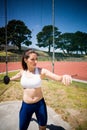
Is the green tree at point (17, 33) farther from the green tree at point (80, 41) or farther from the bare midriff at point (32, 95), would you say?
the bare midriff at point (32, 95)

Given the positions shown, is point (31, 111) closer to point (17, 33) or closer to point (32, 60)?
point (32, 60)

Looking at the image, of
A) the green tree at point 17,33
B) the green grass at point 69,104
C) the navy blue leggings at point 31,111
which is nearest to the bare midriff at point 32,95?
the navy blue leggings at point 31,111

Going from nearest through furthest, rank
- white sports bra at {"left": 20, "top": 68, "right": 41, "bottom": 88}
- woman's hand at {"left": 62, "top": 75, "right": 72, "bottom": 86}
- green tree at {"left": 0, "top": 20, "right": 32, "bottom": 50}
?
woman's hand at {"left": 62, "top": 75, "right": 72, "bottom": 86} → white sports bra at {"left": 20, "top": 68, "right": 41, "bottom": 88} → green tree at {"left": 0, "top": 20, "right": 32, "bottom": 50}

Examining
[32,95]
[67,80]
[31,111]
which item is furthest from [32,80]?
[67,80]

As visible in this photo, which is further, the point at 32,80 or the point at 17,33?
the point at 17,33

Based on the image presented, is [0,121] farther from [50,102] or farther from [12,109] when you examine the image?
[50,102]

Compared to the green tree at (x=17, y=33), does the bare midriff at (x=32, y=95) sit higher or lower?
lower

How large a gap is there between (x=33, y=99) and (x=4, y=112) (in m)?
2.31

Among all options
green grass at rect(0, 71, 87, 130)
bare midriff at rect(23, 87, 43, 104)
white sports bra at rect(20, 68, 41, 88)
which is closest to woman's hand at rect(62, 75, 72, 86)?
white sports bra at rect(20, 68, 41, 88)

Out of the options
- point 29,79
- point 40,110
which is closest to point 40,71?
point 29,79

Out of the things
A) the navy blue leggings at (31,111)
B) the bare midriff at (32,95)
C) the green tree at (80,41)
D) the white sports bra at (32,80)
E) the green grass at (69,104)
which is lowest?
the green grass at (69,104)

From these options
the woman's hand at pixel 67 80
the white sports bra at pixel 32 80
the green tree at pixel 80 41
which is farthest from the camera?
the green tree at pixel 80 41

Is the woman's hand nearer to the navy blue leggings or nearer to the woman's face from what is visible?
the woman's face

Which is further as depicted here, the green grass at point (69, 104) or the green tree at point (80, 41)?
the green tree at point (80, 41)
